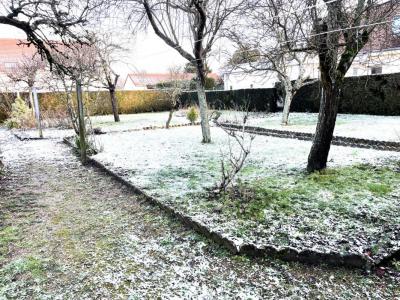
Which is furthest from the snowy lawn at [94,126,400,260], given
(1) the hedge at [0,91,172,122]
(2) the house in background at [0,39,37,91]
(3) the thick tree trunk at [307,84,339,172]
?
(2) the house in background at [0,39,37,91]

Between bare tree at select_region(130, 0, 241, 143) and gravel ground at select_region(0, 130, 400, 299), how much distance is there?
5.11 meters

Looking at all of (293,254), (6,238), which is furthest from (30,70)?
(293,254)

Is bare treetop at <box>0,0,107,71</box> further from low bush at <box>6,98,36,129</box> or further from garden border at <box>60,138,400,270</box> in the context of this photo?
low bush at <box>6,98,36,129</box>

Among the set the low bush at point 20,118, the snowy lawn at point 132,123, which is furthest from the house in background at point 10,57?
the snowy lawn at point 132,123

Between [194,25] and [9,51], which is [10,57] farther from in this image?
[194,25]

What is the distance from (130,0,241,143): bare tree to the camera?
26.6 ft

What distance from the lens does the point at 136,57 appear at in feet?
62.1

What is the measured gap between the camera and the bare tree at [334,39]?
4164 millimetres

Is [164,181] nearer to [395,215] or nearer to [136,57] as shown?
[395,215]

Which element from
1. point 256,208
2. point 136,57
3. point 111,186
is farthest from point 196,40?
point 136,57

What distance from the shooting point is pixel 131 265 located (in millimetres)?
2875

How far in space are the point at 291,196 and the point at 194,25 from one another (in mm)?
6146

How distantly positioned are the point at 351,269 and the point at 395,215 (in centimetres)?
121

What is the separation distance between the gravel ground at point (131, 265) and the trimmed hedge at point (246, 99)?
12.6m
